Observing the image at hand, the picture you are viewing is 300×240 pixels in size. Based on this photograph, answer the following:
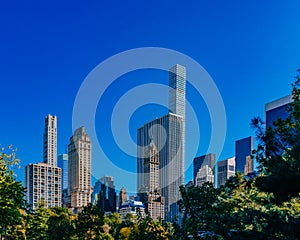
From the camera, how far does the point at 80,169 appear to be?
126 meters

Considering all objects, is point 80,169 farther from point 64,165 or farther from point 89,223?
point 89,223

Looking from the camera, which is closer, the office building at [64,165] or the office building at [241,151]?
the office building at [241,151]

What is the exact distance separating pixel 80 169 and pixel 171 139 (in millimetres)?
27908

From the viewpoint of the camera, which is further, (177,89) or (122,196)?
(177,89)

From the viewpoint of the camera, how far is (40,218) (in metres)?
23.0

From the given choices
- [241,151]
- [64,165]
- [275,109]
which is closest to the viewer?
[275,109]

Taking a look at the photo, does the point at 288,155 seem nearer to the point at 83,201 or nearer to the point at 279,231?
the point at 279,231

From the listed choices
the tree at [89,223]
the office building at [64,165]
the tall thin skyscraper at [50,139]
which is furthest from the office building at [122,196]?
the tree at [89,223]

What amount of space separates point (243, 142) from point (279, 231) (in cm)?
14228

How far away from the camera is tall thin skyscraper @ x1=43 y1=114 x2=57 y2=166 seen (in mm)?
129000

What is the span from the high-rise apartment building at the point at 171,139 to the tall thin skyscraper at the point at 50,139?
25624 millimetres

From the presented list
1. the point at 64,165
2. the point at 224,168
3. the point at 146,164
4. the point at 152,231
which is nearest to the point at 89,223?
the point at 152,231

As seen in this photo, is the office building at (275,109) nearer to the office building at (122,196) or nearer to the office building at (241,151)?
the office building at (122,196)

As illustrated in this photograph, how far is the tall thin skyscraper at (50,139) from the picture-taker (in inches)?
5079
